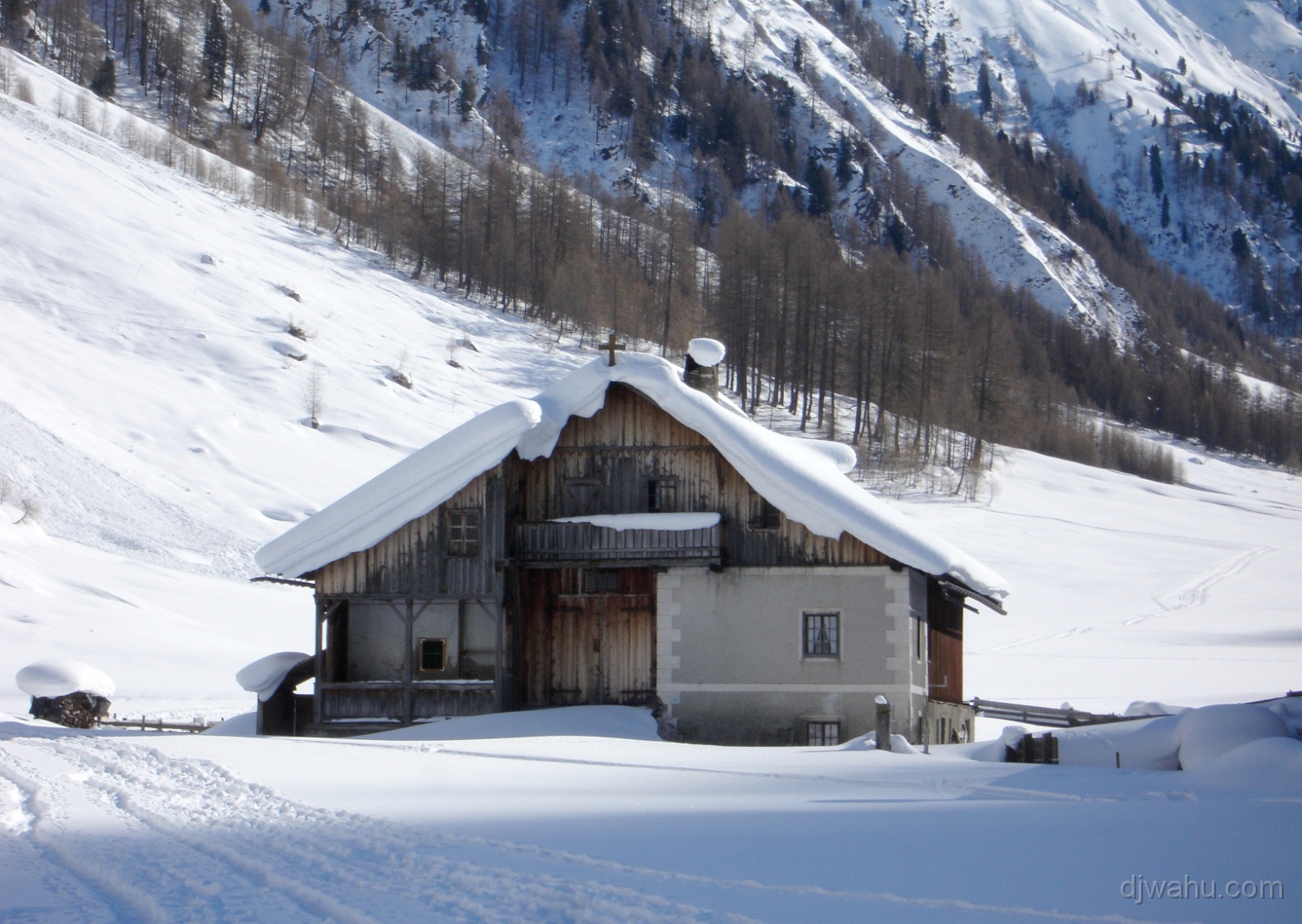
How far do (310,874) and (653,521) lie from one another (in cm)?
1495

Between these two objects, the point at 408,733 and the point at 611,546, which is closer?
the point at 408,733

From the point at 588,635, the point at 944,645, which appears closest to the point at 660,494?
the point at 588,635

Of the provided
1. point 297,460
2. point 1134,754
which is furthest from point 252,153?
point 1134,754

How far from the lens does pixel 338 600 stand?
79.5 ft

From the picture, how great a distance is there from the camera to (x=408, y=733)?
71.8 ft

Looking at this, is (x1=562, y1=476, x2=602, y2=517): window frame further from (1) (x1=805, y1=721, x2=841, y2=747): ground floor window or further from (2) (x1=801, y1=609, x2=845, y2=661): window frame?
(1) (x1=805, y1=721, x2=841, y2=747): ground floor window

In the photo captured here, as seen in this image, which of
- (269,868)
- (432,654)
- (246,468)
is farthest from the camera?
(246,468)

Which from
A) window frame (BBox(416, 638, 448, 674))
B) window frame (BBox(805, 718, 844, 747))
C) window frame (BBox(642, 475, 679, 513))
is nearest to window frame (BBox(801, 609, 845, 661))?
window frame (BBox(805, 718, 844, 747))

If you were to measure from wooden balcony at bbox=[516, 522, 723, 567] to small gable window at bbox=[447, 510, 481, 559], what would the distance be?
2.85 ft

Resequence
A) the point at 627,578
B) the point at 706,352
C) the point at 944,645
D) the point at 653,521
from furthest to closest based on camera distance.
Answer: the point at 706,352
the point at 944,645
the point at 627,578
the point at 653,521

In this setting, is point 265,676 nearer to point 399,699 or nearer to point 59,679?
point 399,699

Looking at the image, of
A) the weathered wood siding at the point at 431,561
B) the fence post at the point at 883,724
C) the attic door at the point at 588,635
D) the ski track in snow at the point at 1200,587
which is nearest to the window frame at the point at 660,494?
the attic door at the point at 588,635

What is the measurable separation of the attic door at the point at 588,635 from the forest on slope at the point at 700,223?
42114mm

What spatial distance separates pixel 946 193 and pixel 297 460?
436 feet
